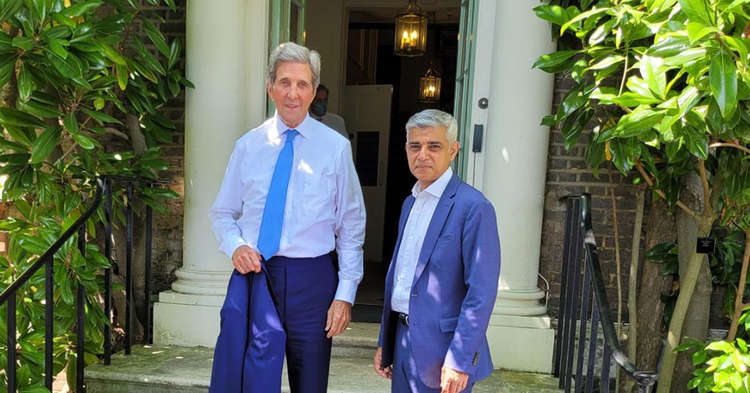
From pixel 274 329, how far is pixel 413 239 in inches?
22.9

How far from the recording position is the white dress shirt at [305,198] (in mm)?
2094

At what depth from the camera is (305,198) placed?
2.10m

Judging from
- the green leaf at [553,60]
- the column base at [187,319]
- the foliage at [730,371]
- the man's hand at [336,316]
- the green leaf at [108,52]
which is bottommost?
the column base at [187,319]

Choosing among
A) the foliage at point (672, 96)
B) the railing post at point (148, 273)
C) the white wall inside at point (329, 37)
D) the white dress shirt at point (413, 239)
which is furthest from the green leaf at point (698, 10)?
the white wall inside at point (329, 37)

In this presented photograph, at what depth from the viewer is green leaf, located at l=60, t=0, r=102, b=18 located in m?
2.60

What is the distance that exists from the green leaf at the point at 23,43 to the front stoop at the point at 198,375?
1.69m

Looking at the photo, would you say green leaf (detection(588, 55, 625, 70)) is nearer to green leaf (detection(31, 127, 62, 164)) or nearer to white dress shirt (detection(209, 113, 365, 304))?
white dress shirt (detection(209, 113, 365, 304))

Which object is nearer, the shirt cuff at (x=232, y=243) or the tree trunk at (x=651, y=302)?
the shirt cuff at (x=232, y=243)

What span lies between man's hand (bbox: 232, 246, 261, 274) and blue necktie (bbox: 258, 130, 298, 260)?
0.15ft

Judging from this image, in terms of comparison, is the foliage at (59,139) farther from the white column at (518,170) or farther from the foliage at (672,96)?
the foliage at (672,96)

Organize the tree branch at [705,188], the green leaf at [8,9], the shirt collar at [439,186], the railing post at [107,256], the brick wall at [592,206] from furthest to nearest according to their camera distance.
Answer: the brick wall at [592,206]
the railing post at [107,256]
the tree branch at [705,188]
the green leaf at [8,9]
the shirt collar at [439,186]

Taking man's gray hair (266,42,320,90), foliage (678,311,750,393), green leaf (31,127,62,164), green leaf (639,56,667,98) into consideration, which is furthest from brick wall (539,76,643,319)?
green leaf (31,127,62,164)

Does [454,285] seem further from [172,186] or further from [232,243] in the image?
[172,186]

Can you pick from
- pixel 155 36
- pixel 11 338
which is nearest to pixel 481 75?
pixel 155 36
